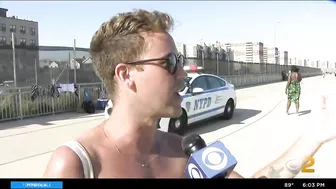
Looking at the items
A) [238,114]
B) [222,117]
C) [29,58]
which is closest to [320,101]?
[222,117]

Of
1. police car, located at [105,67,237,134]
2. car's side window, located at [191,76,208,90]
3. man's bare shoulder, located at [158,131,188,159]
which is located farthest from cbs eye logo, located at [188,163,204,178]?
car's side window, located at [191,76,208,90]

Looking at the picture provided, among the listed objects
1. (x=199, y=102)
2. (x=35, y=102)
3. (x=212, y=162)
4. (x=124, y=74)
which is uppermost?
(x=124, y=74)

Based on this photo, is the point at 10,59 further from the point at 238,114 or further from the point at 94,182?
the point at 94,182

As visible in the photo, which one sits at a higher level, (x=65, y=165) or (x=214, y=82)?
(x=214, y=82)

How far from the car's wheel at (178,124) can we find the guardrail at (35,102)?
258 centimetres

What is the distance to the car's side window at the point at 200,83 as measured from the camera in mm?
6443

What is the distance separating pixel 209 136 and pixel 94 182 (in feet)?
15.6

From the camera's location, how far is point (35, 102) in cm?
866

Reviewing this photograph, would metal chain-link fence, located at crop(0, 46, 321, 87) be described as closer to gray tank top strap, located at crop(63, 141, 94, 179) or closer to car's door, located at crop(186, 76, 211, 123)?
car's door, located at crop(186, 76, 211, 123)

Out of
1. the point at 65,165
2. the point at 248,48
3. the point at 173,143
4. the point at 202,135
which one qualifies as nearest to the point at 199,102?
the point at 202,135

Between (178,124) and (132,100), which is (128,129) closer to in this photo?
(132,100)

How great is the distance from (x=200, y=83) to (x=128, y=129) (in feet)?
18.4

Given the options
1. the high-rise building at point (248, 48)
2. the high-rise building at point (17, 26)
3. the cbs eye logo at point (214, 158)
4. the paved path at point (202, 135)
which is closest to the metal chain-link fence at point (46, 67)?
the paved path at point (202, 135)

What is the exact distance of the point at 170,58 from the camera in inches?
40.2
